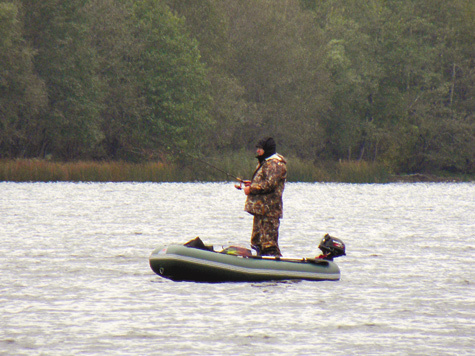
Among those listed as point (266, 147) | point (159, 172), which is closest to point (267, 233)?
point (266, 147)

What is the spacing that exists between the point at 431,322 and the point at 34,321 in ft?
13.5

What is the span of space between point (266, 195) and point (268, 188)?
8.7 inches

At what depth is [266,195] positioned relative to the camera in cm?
1225

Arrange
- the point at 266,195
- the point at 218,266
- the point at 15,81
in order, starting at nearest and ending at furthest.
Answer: the point at 218,266 < the point at 266,195 < the point at 15,81

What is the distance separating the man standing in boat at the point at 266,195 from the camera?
12.0 metres

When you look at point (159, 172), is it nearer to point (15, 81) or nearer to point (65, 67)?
point (65, 67)

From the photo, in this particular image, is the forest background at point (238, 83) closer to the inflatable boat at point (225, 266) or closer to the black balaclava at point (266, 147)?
the black balaclava at point (266, 147)

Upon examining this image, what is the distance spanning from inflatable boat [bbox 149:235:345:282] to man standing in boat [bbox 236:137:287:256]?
0.56 meters

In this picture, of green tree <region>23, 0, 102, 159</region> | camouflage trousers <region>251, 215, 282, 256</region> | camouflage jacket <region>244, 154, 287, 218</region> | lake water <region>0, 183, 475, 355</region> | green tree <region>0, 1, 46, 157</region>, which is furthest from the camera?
green tree <region>23, 0, 102, 159</region>

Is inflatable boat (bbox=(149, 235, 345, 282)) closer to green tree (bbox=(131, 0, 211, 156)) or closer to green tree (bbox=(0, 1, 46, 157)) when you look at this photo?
green tree (bbox=(0, 1, 46, 157))

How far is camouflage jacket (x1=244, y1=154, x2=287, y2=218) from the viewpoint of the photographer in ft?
39.5

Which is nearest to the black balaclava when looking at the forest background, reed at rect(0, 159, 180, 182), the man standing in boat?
the man standing in boat

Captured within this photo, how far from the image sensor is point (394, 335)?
846 centimetres

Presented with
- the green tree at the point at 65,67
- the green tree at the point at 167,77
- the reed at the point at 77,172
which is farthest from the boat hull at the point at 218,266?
the green tree at the point at 167,77
